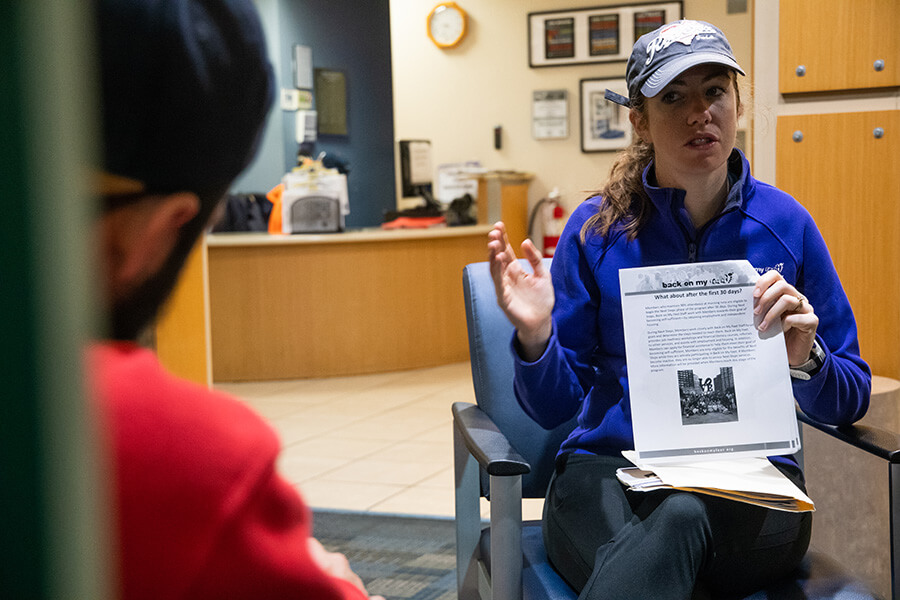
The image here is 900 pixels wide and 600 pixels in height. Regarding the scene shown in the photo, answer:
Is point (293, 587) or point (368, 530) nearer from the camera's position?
point (293, 587)

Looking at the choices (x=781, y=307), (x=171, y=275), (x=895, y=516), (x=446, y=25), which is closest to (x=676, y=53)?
(x=781, y=307)

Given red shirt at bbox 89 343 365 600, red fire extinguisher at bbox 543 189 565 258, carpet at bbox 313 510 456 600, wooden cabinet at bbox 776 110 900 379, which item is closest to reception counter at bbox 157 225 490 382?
red fire extinguisher at bbox 543 189 565 258

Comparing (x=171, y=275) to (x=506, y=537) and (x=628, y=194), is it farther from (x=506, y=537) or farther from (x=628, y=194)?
(x=628, y=194)

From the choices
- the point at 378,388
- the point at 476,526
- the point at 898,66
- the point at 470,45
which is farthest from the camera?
the point at 470,45

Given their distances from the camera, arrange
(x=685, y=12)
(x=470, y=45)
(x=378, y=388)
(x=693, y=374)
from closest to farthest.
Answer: (x=693, y=374), (x=378, y=388), (x=685, y=12), (x=470, y=45)

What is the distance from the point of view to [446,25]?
8305 millimetres

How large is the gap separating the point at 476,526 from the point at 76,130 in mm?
1439

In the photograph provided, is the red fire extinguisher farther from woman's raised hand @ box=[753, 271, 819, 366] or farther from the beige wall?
woman's raised hand @ box=[753, 271, 819, 366]

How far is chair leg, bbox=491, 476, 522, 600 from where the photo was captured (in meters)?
1.27

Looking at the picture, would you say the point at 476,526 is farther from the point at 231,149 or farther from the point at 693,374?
the point at 231,149

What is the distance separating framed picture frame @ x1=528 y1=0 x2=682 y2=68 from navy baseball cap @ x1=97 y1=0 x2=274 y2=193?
795cm

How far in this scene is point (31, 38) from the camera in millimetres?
214

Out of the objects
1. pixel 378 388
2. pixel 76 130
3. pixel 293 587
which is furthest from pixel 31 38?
pixel 378 388

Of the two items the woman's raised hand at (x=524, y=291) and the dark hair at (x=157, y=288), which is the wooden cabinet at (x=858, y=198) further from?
the dark hair at (x=157, y=288)
